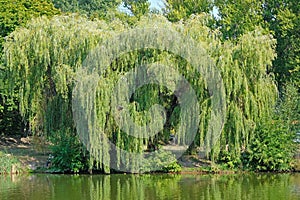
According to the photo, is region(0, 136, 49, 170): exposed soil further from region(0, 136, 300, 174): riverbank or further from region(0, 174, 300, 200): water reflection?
region(0, 174, 300, 200): water reflection

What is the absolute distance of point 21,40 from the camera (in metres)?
20.1

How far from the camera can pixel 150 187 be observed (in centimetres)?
1698

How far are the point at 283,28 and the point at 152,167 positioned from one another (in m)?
13.1

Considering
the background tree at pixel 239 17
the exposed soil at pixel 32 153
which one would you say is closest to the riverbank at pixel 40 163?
the exposed soil at pixel 32 153

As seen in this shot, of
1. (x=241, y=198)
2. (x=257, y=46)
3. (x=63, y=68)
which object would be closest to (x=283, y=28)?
(x=257, y=46)

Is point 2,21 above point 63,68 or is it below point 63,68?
above

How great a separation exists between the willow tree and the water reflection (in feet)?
3.98

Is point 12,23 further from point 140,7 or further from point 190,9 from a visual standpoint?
point 140,7

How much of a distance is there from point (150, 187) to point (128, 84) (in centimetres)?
426

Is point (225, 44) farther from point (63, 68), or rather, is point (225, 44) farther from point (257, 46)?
point (63, 68)

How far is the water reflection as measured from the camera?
15.2 m

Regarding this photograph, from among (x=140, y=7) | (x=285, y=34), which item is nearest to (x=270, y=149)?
(x=285, y=34)

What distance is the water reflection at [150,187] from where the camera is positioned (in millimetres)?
15211

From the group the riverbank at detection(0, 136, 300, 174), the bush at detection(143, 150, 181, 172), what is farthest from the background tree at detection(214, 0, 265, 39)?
the bush at detection(143, 150, 181, 172)
